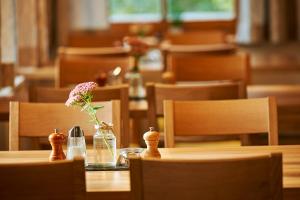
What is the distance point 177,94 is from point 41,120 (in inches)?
28.2

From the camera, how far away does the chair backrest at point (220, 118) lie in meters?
3.12

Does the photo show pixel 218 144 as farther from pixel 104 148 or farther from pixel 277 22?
pixel 277 22

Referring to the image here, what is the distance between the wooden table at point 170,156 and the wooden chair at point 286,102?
4.29ft

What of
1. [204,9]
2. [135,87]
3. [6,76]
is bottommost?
[135,87]

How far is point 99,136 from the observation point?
2701mm

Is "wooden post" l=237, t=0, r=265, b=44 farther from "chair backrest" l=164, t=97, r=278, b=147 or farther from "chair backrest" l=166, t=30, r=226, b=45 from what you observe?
"chair backrest" l=164, t=97, r=278, b=147

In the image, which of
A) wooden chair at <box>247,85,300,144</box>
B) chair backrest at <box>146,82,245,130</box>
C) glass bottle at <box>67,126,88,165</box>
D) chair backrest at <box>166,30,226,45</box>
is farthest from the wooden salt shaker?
chair backrest at <box>166,30,226,45</box>

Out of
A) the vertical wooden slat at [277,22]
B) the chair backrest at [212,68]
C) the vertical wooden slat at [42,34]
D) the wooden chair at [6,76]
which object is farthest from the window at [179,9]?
the chair backrest at [212,68]

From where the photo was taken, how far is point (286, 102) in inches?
164

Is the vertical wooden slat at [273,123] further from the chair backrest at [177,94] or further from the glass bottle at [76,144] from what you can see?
the glass bottle at [76,144]

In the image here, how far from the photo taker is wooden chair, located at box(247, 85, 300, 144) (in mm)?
4230

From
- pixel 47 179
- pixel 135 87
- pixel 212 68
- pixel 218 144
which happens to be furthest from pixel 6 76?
pixel 47 179

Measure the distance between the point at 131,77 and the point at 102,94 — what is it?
93cm

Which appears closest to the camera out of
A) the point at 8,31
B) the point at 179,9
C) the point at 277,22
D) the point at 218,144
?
the point at 218,144
